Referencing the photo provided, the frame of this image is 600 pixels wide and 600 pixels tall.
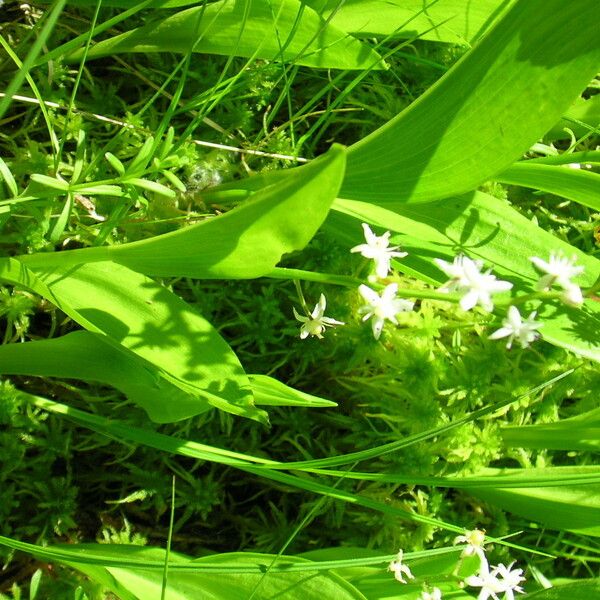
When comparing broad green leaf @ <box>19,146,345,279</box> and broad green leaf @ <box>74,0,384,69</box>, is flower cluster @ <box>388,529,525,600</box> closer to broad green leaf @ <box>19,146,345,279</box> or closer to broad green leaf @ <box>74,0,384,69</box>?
broad green leaf @ <box>19,146,345,279</box>

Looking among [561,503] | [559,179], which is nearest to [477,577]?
[561,503]

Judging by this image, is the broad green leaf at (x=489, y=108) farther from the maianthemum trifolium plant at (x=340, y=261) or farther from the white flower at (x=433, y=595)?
the white flower at (x=433, y=595)

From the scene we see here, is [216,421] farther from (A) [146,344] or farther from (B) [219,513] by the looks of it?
(A) [146,344]

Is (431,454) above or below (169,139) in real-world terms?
below

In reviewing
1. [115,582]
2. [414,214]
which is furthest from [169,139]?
[115,582]

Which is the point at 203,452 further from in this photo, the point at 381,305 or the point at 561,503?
the point at 561,503

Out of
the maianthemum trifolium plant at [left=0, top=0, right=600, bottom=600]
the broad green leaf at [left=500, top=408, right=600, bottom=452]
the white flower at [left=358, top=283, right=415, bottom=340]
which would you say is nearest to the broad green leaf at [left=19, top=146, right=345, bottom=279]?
Answer: the maianthemum trifolium plant at [left=0, top=0, right=600, bottom=600]
